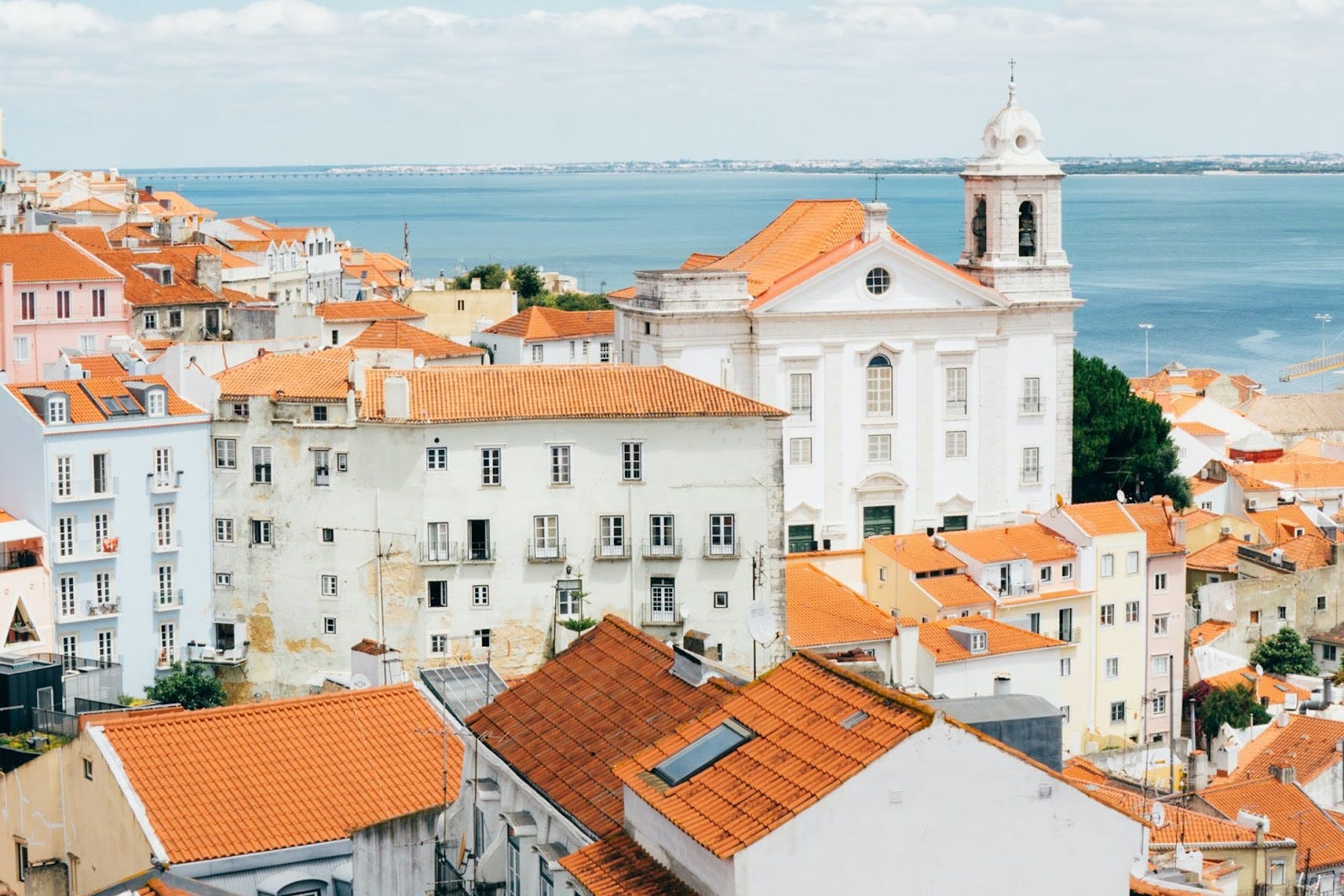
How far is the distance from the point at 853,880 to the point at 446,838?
402 cm

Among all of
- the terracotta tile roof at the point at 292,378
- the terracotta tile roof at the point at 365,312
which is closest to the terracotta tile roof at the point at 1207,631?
the terracotta tile roof at the point at 292,378

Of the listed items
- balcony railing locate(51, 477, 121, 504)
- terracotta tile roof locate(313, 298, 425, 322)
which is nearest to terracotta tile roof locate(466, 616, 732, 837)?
balcony railing locate(51, 477, 121, 504)

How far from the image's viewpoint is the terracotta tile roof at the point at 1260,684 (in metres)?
42.4

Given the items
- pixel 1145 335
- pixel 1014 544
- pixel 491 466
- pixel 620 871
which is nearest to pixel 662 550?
pixel 491 466

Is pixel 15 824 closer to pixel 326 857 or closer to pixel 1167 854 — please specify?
pixel 326 857

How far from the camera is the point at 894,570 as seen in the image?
1591 inches

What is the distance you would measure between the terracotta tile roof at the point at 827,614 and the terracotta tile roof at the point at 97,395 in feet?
31.6

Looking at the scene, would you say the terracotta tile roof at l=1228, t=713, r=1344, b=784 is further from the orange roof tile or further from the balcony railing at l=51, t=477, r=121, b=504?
the orange roof tile

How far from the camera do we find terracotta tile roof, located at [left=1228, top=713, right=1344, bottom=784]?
34750mm

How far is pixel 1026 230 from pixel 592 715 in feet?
114

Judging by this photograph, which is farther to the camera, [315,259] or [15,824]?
[315,259]

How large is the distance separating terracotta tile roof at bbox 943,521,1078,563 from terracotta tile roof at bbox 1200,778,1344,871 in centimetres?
1014

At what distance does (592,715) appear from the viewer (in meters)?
15.4

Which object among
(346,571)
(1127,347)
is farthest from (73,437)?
(1127,347)
